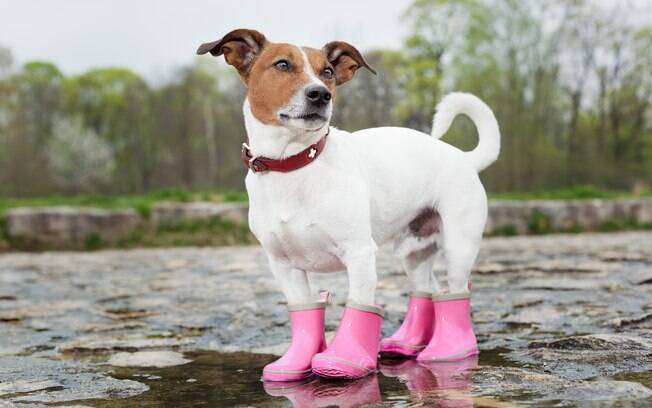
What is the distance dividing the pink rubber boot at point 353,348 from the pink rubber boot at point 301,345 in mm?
72

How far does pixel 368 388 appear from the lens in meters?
2.45

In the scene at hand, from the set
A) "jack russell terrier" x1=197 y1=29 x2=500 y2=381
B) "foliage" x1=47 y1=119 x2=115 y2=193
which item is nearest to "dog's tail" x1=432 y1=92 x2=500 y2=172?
"jack russell terrier" x1=197 y1=29 x2=500 y2=381

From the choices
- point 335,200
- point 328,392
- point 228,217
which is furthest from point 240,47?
point 228,217

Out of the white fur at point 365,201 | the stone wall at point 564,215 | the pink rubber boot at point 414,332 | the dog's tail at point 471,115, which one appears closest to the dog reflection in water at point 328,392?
the white fur at point 365,201

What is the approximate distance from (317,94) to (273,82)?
0.20 meters

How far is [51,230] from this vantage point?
9.86 meters

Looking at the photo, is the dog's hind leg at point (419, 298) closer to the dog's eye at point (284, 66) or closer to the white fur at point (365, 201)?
the white fur at point (365, 201)

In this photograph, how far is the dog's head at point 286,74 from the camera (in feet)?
8.32

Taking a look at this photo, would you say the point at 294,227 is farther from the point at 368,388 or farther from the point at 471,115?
the point at 471,115

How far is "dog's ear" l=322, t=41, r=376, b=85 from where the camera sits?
112 inches

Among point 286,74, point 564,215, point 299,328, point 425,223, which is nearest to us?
point 286,74

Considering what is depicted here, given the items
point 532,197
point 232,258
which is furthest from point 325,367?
point 532,197

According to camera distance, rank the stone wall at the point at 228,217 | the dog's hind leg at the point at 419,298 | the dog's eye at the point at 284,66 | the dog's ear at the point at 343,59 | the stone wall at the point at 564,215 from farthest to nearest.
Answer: the stone wall at the point at 564,215
the stone wall at the point at 228,217
the dog's hind leg at the point at 419,298
the dog's ear at the point at 343,59
the dog's eye at the point at 284,66

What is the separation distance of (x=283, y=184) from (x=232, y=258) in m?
5.66
